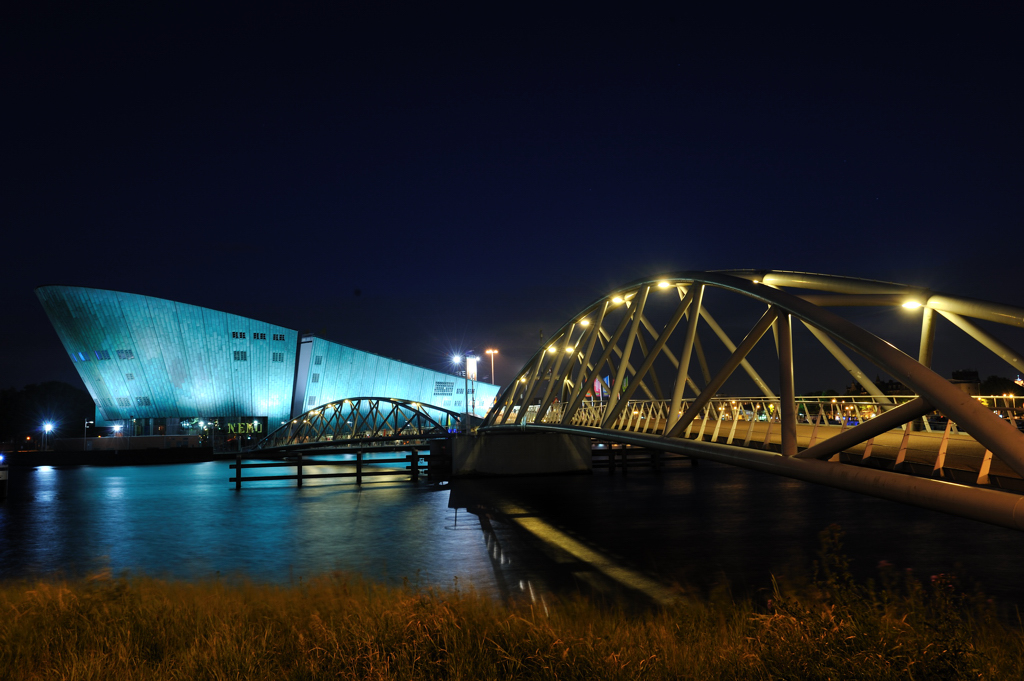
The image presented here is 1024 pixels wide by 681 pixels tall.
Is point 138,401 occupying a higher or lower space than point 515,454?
higher

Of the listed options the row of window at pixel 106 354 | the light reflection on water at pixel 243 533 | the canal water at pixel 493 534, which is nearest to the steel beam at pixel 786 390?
the canal water at pixel 493 534

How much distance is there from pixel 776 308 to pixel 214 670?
1142 cm

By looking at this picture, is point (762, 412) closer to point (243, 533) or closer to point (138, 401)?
point (243, 533)

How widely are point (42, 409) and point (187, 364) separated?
44.6 meters

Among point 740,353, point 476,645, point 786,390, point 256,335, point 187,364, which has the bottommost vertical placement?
point 476,645

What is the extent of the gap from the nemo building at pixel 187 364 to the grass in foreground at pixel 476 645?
292ft

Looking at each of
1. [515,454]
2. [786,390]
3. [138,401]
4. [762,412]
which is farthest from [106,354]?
[786,390]

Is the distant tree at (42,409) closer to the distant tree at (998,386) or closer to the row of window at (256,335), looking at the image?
the row of window at (256,335)

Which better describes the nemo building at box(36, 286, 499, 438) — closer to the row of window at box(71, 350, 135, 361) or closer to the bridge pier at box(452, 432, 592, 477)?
the row of window at box(71, 350, 135, 361)

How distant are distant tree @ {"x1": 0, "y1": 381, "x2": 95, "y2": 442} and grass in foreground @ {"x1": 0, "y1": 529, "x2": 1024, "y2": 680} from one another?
121241mm

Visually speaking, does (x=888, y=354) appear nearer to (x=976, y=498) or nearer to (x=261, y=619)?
(x=976, y=498)

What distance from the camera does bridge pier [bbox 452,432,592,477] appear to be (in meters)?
53.3

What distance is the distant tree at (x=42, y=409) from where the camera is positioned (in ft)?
371

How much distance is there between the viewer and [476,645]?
10.1m
